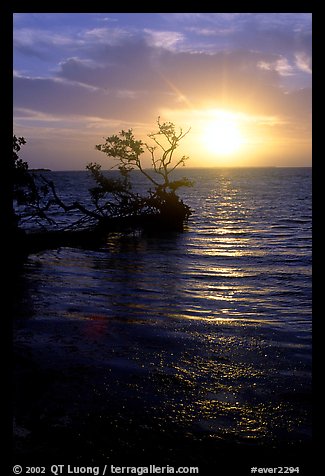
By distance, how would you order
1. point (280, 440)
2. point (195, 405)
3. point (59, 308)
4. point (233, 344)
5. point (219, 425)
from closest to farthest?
point (280, 440)
point (219, 425)
point (195, 405)
point (233, 344)
point (59, 308)

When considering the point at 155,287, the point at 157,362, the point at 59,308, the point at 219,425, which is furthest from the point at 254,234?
the point at 219,425

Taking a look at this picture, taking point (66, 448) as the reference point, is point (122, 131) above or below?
above

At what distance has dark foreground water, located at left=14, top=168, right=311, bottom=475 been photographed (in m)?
5.33

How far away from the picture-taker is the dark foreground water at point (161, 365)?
5.33m

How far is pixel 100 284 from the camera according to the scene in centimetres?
1535

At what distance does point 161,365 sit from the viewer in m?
7.96

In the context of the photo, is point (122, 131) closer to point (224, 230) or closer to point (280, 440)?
point (224, 230)

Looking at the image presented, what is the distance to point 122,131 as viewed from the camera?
3142cm

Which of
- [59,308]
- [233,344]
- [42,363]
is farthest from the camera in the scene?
[59,308]

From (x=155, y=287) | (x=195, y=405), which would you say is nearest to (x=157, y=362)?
(x=195, y=405)

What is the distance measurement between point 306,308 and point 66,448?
9049 mm
